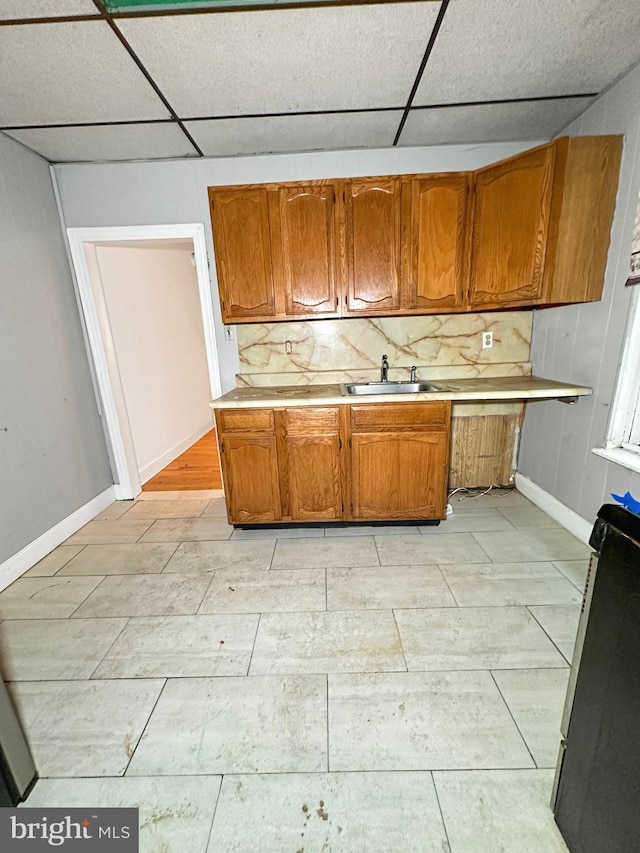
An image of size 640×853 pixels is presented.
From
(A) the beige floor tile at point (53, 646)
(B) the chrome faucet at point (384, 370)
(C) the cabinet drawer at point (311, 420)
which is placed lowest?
(A) the beige floor tile at point (53, 646)

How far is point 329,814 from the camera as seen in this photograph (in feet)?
3.29

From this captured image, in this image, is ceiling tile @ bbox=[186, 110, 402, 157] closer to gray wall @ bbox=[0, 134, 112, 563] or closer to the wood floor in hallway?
gray wall @ bbox=[0, 134, 112, 563]

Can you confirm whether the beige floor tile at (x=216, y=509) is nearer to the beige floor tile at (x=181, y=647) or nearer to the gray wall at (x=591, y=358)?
the beige floor tile at (x=181, y=647)

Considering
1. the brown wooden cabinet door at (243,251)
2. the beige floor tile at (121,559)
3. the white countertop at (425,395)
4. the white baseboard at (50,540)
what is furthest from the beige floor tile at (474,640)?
the white baseboard at (50,540)

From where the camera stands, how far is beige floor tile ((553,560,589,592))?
1839 mm

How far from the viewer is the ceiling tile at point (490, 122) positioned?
2008mm

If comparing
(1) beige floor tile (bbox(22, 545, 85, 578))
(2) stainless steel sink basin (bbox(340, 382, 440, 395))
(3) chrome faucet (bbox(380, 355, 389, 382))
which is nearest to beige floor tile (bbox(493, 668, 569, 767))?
(2) stainless steel sink basin (bbox(340, 382, 440, 395))

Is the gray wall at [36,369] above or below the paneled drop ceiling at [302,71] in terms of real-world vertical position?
below

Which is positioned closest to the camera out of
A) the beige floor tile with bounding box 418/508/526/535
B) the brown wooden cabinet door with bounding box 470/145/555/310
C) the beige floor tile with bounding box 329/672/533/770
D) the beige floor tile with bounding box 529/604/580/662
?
the beige floor tile with bounding box 329/672/533/770

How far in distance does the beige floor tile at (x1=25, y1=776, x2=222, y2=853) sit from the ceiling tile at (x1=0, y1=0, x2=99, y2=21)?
2.61 m

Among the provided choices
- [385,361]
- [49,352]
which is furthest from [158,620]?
[385,361]

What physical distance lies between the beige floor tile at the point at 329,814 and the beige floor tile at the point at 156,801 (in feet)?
0.15

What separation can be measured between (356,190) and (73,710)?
289cm

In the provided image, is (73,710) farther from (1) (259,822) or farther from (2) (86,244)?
(2) (86,244)
